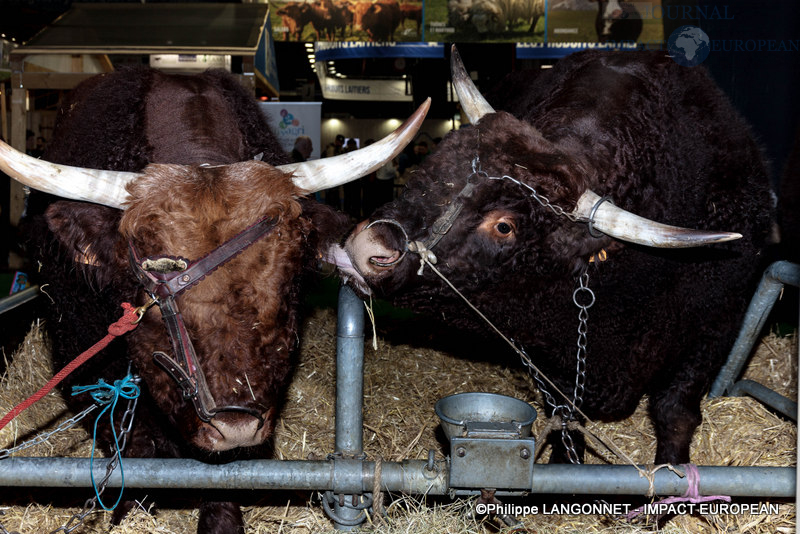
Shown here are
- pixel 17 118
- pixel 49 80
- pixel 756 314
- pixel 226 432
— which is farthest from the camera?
pixel 17 118

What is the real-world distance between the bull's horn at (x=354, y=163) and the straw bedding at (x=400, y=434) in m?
1.36

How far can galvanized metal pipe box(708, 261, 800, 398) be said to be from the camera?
3937 millimetres

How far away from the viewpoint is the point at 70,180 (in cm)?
253

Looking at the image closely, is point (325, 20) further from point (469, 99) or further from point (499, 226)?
point (499, 226)

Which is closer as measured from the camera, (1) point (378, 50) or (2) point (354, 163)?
(2) point (354, 163)

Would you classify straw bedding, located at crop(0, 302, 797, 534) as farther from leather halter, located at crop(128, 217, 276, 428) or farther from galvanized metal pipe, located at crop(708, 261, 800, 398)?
leather halter, located at crop(128, 217, 276, 428)

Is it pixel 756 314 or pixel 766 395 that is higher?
pixel 756 314

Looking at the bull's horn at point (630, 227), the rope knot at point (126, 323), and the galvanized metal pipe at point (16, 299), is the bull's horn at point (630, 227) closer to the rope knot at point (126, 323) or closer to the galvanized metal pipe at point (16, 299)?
the rope knot at point (126, 323)

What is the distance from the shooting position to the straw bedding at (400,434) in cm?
297

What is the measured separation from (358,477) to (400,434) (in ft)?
7.31

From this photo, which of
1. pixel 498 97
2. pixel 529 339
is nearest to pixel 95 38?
pixel 498 97

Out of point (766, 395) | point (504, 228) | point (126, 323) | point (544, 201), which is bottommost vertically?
point (766, 395)

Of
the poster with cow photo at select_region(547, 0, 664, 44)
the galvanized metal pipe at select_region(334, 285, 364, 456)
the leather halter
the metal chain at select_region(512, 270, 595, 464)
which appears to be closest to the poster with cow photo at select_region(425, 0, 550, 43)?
the poster with cow photo at select_region(547, 0, 664, 44)

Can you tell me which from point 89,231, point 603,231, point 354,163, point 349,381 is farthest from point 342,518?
point 603,231
